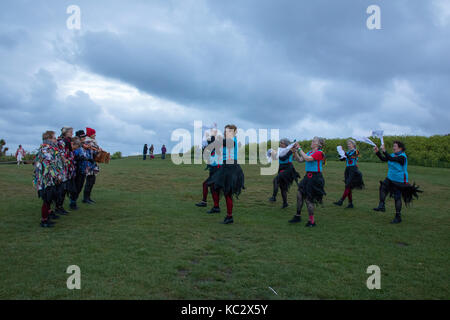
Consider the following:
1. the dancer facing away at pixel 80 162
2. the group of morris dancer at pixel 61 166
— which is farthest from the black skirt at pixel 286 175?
the dancer facing away at pixel 80 162

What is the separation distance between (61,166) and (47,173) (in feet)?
1.22

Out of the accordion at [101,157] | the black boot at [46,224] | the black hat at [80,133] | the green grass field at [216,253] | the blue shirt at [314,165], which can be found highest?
the black hat at [80,133]

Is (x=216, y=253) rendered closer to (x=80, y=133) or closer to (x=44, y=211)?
(x=44, y=211)

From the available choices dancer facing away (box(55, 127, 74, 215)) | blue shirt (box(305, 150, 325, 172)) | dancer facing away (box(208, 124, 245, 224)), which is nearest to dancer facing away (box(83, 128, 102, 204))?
dancer facing away (box(55, 127, 74, 215))

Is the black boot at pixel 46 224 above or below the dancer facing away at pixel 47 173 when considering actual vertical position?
below

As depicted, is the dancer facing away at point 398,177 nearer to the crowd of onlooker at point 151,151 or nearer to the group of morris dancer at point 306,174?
the group of morris dancer at point 306,174

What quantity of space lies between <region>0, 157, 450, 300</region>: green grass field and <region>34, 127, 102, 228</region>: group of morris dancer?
1.70ft

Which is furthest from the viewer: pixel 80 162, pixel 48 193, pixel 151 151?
pixel 151 151

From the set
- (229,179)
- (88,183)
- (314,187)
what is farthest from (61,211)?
(314,187)

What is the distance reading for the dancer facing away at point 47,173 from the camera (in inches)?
267

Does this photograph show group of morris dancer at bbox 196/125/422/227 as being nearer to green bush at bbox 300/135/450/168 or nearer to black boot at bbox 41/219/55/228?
black boot at bbox 41/219/55/228

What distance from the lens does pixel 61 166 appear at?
23.4 feet

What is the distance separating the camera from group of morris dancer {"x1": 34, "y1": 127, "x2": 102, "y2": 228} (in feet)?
22.4
